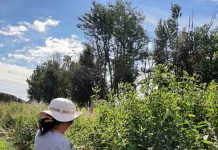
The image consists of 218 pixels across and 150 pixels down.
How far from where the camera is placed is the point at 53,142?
4672 millimetres

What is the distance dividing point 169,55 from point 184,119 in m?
42.6

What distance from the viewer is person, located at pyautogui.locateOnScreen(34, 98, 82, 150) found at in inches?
184

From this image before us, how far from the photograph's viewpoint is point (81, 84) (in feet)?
166

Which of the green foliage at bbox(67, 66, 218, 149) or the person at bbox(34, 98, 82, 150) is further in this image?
the person at bbox(34, 98, 82, 150)

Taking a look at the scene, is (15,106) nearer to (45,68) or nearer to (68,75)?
(68,75)

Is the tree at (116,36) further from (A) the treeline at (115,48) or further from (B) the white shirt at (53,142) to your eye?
(B) the white shirt at (53,142)

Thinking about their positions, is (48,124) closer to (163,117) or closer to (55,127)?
(55,127)

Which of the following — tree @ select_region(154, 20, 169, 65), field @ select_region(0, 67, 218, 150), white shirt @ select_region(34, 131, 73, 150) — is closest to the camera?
field @ select_region(0, 67, 218, 150)

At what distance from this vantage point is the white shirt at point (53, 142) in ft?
15.3

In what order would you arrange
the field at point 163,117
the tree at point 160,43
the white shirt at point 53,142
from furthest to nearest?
the tree at point 160,43 → the white shirt at point 53,142 → the field at point 163,117

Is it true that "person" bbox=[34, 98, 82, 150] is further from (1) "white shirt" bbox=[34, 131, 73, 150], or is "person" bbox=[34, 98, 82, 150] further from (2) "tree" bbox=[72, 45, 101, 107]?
(2) "tree" bbox=[72, 45, 101, 107]

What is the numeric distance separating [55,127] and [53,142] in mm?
182

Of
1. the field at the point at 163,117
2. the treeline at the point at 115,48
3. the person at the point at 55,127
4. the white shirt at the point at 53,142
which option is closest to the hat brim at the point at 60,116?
the person at the point at 55,127

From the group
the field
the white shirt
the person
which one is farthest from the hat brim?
the field
